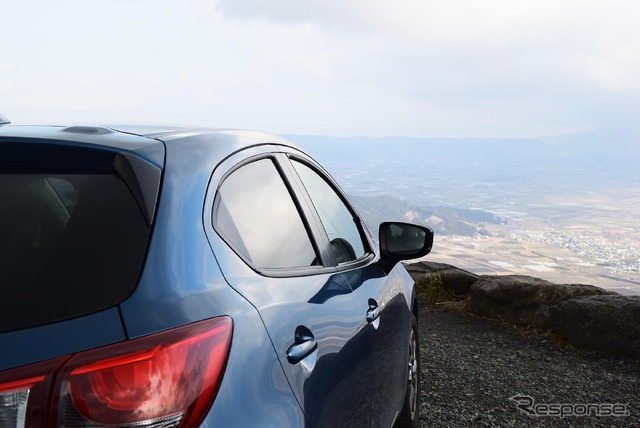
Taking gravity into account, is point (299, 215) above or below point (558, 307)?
above

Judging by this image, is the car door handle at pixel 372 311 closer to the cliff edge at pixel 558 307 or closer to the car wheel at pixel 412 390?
the car wheel at pixel 412 390

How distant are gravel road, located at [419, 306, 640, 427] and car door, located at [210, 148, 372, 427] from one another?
9.06 ft

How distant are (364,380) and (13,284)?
1308 millimetres

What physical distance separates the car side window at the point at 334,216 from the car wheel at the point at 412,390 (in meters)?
0.87

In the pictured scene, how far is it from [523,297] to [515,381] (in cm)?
245

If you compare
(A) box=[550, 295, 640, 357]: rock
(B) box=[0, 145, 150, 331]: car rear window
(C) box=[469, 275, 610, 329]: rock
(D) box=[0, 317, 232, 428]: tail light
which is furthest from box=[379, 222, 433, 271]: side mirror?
(C) box=[469, 275, 610, 329]: rock

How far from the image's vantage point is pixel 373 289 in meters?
2.75

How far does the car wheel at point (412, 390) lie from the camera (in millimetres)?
3609

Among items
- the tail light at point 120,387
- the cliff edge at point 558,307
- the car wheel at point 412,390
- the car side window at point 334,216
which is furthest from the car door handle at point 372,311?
the cliff edge at point 558,307

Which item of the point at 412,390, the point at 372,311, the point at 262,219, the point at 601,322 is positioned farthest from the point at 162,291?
the point at 601,322

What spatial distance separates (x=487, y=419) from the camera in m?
4.89

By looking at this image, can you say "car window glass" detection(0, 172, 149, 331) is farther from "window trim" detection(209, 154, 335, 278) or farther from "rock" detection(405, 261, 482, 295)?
"rock" detection(405, 261, 482, 295)

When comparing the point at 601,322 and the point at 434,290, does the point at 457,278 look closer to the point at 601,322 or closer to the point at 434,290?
the point at 434,290

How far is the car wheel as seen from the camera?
3609 mm
